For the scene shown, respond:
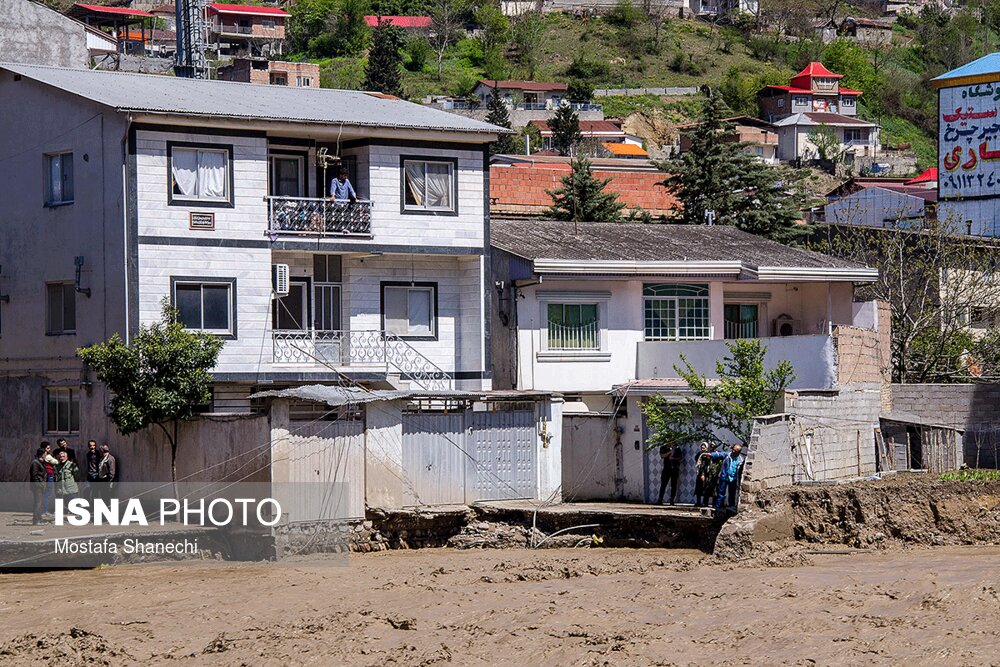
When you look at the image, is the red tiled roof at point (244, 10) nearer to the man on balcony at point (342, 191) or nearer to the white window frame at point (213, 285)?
the man on balcony at point (342, 191)

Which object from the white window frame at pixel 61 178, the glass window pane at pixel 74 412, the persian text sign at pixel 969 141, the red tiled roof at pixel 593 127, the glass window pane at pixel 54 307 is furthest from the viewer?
the red tiled roof at pixel 593 127

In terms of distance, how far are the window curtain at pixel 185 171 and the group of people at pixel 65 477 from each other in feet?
18.0

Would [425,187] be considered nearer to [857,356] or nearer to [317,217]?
[317,217]

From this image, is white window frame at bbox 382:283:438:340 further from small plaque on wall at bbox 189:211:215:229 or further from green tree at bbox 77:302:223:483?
green tree at bbox 77:302:223:483

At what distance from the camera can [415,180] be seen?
36.4 m

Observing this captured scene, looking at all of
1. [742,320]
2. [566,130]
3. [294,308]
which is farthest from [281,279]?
[566,130]

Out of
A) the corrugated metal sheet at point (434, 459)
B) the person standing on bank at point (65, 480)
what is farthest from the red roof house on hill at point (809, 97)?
the person standing on bank at point (65, 480)

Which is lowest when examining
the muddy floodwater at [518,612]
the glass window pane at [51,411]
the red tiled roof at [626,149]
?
the muddy floodwater at [518,612]

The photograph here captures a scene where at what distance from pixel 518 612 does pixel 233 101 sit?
660 inches

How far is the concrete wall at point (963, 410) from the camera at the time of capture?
40062 mm

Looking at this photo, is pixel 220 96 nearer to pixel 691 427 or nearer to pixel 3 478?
pixel 3 478

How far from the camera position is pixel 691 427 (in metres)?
32.4

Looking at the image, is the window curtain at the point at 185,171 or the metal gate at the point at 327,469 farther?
the window curtain at the point at 185,171

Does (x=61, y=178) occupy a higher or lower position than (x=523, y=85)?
lower
